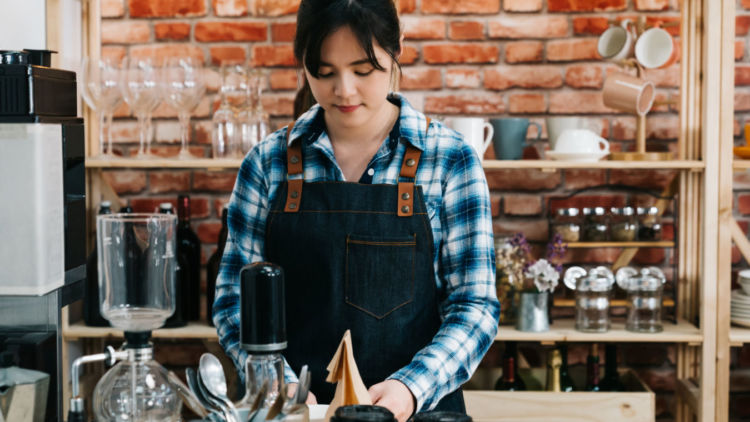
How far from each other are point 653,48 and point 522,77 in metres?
0.43

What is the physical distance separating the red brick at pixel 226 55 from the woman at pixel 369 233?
121 cm

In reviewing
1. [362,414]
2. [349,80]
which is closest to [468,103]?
[349,80]

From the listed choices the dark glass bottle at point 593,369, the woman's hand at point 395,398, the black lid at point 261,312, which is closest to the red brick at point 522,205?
the dark glass bottle at point 593,369

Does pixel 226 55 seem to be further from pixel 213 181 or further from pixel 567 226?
pixel 567 226

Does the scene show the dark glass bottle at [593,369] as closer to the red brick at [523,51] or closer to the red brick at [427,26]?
the red brick at [523,51]

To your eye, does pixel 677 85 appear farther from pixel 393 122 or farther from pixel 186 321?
pixel 186 321

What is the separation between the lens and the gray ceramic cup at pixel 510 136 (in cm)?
239

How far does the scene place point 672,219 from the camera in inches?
105

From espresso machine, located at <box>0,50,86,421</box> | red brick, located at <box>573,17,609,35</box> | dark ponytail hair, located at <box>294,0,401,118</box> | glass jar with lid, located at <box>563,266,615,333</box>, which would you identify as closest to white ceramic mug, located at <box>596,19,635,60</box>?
red brick, located at <box>573,17,609,35</box>

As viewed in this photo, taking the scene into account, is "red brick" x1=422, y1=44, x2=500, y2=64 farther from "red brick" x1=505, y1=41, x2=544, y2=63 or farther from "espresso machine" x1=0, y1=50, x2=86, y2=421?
"espresso machine" x1=0, y1=50, x2=86, y2=421

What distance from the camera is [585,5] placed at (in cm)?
264

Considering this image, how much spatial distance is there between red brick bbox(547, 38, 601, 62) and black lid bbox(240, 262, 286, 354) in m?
1.97

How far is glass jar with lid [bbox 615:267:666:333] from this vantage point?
2.40 meters

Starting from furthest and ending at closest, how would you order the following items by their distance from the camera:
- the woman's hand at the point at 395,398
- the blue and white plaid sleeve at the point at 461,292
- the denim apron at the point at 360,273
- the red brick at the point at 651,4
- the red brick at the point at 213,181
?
the red brick at the point at 213,181
the red brick at the point at 651,4
the denim apron at the point at 360,273
the blue and white plaid sleeve at the point at 461,292
the woman's hand at the point at 395,398
